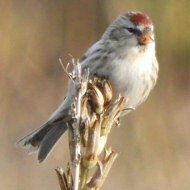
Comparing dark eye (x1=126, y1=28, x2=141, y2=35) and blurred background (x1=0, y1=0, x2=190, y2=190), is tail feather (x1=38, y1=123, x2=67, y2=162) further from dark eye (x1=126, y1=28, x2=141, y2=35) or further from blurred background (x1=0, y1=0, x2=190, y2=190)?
blurred background (x1=0, y1=0, x2=190, y2=190)

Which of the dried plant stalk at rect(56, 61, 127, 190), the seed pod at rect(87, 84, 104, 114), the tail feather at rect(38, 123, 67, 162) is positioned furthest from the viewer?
the tail feather at rect(38, 123, 67, 162)

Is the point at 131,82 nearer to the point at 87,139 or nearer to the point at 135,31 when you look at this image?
the point at 135,31

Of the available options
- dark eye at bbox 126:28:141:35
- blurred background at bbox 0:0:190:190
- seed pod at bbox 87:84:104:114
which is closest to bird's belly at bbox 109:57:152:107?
dark eye at bbox 126:28:141:35

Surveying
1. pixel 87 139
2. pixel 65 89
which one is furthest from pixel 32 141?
pixel 65 89

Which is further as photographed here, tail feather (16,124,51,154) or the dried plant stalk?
tail feather (16,124,51,154)

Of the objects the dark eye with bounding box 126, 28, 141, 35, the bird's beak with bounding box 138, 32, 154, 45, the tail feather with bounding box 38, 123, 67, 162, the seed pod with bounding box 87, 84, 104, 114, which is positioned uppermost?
the dark eye with bounding box 126, 28, 141, 35

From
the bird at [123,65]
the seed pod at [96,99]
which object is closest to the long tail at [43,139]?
the bird at [123,65]

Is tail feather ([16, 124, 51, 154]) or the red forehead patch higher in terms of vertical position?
the red forehead patch
